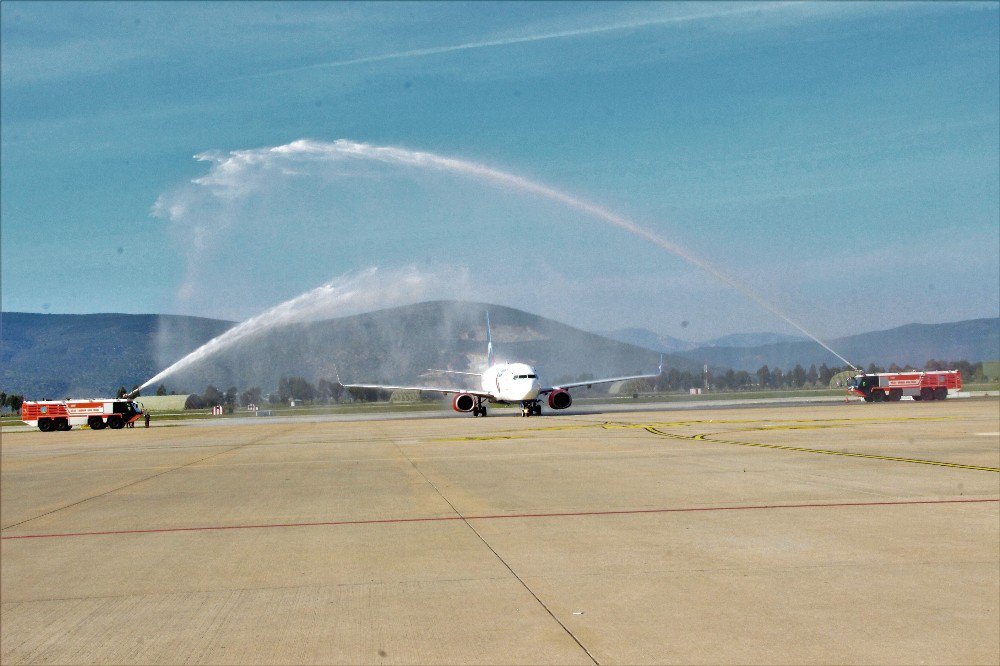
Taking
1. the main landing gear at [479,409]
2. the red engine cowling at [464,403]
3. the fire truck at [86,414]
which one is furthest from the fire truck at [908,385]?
the fire truck at [86,414]

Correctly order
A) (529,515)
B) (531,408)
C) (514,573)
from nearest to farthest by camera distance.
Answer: (514,573)
(529,515)
(531,408)

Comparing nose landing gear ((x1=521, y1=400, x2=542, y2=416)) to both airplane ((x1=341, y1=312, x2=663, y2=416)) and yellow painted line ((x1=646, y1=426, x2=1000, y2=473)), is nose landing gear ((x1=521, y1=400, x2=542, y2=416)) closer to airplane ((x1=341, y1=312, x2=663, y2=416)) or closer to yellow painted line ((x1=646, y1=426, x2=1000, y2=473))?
airplane ((x1=341, y1=312, x2=663, y2=416))

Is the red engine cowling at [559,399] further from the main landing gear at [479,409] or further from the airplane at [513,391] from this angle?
the main landing gear at [479,409]

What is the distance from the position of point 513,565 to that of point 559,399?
181ft

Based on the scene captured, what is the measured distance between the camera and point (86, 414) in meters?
62.7

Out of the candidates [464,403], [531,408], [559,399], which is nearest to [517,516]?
[559,399]

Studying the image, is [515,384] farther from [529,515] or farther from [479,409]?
[529,515]

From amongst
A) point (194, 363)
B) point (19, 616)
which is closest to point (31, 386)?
point (19, 616)

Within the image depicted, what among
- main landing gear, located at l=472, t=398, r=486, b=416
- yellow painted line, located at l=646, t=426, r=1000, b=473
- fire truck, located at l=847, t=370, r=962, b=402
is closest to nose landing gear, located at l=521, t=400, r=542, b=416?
main landing gear, located at l=472, t=398, r=486, b=416

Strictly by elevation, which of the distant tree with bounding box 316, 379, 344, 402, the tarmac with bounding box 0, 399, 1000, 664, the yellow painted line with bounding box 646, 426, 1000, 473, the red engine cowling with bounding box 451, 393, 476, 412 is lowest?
the tarmac with bounding box 0, 399, 1000, 664

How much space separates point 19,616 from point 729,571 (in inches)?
317

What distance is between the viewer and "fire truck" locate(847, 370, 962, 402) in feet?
271

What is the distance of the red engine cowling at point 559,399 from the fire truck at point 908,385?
114 ft

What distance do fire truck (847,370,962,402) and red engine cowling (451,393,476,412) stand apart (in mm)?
40001
